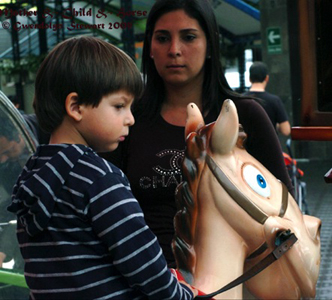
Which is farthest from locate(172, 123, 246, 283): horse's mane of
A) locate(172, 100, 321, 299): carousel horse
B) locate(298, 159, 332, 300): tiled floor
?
locate(298, 159, 332, 300): tiled floor

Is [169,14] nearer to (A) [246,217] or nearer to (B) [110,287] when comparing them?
(A) [246,217]

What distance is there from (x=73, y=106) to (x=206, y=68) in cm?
82

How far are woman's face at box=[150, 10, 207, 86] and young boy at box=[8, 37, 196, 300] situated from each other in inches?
22.1

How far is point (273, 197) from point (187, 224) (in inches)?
9.8

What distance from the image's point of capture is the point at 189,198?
1.82 m

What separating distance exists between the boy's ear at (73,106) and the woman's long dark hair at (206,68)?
2.25ft

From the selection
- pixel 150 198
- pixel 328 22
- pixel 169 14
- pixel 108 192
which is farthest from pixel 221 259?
pixel 169 14

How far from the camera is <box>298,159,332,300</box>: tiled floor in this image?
5.59 m

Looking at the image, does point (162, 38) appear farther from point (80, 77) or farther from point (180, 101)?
point (80, 77)

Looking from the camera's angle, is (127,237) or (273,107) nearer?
(127,237)

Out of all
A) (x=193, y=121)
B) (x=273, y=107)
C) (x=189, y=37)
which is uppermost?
(x=189, y=37)

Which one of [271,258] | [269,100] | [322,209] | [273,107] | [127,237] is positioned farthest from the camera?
[322,209]

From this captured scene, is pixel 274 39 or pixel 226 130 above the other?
pixel 274 39

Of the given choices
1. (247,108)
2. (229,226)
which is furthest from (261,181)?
(247,108)
